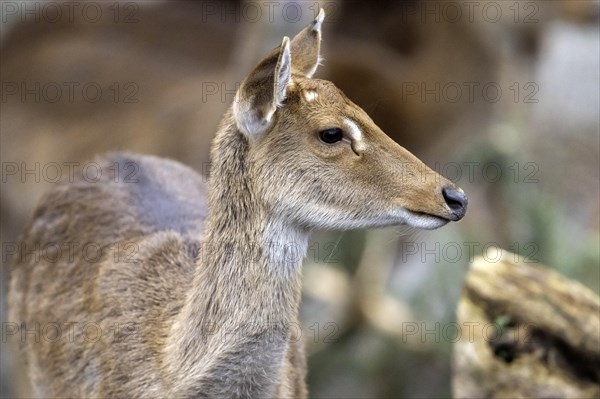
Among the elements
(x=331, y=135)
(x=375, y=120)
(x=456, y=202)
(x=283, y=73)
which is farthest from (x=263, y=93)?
(x=375, y=120)

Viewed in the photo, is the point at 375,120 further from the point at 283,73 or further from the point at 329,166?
the point at 283,73

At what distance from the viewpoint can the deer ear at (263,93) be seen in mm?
4617

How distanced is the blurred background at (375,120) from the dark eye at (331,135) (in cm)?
370

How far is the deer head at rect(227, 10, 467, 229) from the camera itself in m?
4.78

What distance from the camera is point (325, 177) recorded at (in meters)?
4.86

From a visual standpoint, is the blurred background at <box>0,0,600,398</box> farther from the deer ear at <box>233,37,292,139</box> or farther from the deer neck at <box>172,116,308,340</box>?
the deer ear at <box>233,37,292,139</box>

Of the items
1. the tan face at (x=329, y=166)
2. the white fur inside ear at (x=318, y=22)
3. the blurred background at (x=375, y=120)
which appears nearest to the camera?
the tan face at (x=329, y=166)

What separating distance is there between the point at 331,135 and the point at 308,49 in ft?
2.34

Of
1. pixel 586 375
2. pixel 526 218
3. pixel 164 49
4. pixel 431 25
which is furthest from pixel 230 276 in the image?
pixel 164 49

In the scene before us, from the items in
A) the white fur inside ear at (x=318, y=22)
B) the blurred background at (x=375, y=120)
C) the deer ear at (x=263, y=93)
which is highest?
the white fur inside ear at (x=318, y=22)

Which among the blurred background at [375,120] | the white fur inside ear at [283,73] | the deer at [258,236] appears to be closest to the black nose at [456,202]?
the deer at [258,236]

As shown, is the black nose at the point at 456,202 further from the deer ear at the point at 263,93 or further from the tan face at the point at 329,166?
the deer ear at the point at 263,93

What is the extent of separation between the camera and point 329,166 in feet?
15.9

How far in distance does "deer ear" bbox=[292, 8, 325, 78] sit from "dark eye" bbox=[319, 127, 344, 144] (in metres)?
0.61
